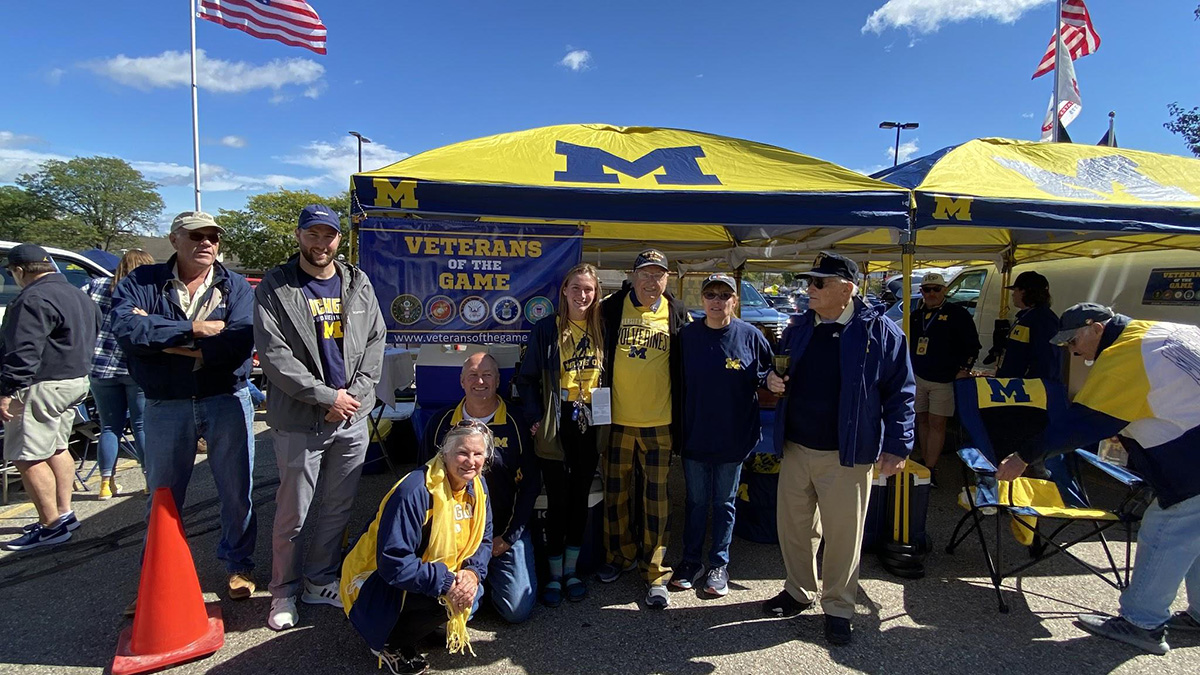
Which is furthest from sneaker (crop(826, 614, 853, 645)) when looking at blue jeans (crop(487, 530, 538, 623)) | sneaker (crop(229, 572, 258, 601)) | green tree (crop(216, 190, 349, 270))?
green tree (crop(216, 190, 349, 270))

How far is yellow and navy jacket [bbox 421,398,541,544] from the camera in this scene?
8.97 feet

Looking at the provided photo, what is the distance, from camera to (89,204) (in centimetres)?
4625

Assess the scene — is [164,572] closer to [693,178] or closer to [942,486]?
[693,178]

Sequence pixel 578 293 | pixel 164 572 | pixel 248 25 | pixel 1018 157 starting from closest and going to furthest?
pixel 164 572, pixel 578 293, pixel 1018 157, pixel 248 25

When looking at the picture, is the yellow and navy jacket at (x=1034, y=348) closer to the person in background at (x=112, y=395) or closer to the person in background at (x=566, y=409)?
the person in background at (x=566, y=409)

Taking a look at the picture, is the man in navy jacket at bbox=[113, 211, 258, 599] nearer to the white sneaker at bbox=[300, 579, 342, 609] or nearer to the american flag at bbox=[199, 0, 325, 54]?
the white sneaker at bbox=[300, 579, 342, 609]

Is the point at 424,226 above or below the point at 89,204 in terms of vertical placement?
below

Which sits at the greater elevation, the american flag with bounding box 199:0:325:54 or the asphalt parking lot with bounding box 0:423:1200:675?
the american flag with bounding box 199:0:325:54

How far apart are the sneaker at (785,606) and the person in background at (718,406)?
26 centimetres

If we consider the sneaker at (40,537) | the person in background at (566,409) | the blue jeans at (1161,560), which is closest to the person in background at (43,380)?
the sneaker at (40,537)

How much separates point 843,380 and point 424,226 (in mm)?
2504

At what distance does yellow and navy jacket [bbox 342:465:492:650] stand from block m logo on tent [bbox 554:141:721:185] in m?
1.97

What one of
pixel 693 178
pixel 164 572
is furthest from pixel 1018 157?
pixel 164 572

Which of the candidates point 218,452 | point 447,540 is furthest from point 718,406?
point 218,452
